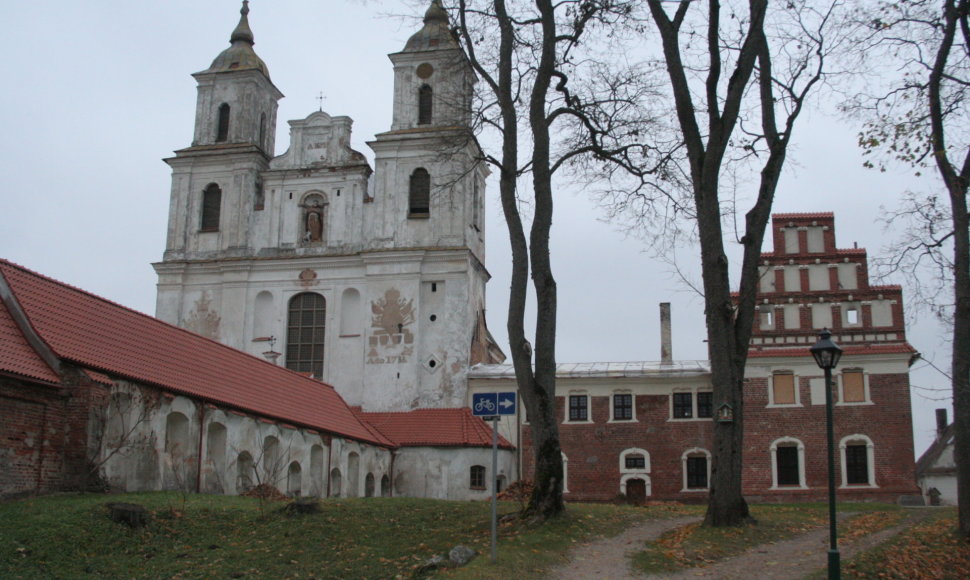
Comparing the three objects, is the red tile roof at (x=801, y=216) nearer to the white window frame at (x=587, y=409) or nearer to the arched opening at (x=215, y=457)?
the white window frame at (x=587, y=409)

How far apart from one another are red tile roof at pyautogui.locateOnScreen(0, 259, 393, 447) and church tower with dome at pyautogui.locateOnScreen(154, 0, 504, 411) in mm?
7008

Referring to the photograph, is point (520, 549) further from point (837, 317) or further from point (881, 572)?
point (837, 317)

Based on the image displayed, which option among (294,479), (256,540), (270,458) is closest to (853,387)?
(294,479)

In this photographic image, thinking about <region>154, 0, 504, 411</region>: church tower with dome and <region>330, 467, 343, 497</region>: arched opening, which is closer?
<region>330, 467, 343, 497</region>: arched opening

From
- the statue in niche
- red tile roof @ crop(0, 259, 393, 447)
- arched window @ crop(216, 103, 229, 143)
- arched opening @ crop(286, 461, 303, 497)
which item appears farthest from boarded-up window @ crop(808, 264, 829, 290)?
arched window @ crop(216, 103, 229, 143)

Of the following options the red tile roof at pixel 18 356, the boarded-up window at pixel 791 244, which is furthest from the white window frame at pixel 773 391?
the red tile roof at pixel 18 356

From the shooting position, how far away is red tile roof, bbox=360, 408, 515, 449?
37.7 m

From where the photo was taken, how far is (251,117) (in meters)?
44.6

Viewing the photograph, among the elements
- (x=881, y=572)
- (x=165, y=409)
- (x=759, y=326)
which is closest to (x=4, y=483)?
(x=165, y=409)

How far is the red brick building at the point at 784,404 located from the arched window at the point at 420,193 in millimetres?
7228

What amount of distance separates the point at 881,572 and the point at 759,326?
79.9ft

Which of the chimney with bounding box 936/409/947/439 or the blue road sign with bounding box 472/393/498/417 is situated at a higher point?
the chimney with bounding box 936/409/947/439

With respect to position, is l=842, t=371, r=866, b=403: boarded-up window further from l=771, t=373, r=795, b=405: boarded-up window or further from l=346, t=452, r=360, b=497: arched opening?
l=346, t=452, r=360, b=497: arched opening

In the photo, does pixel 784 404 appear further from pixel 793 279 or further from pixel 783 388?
pixel 793 279
